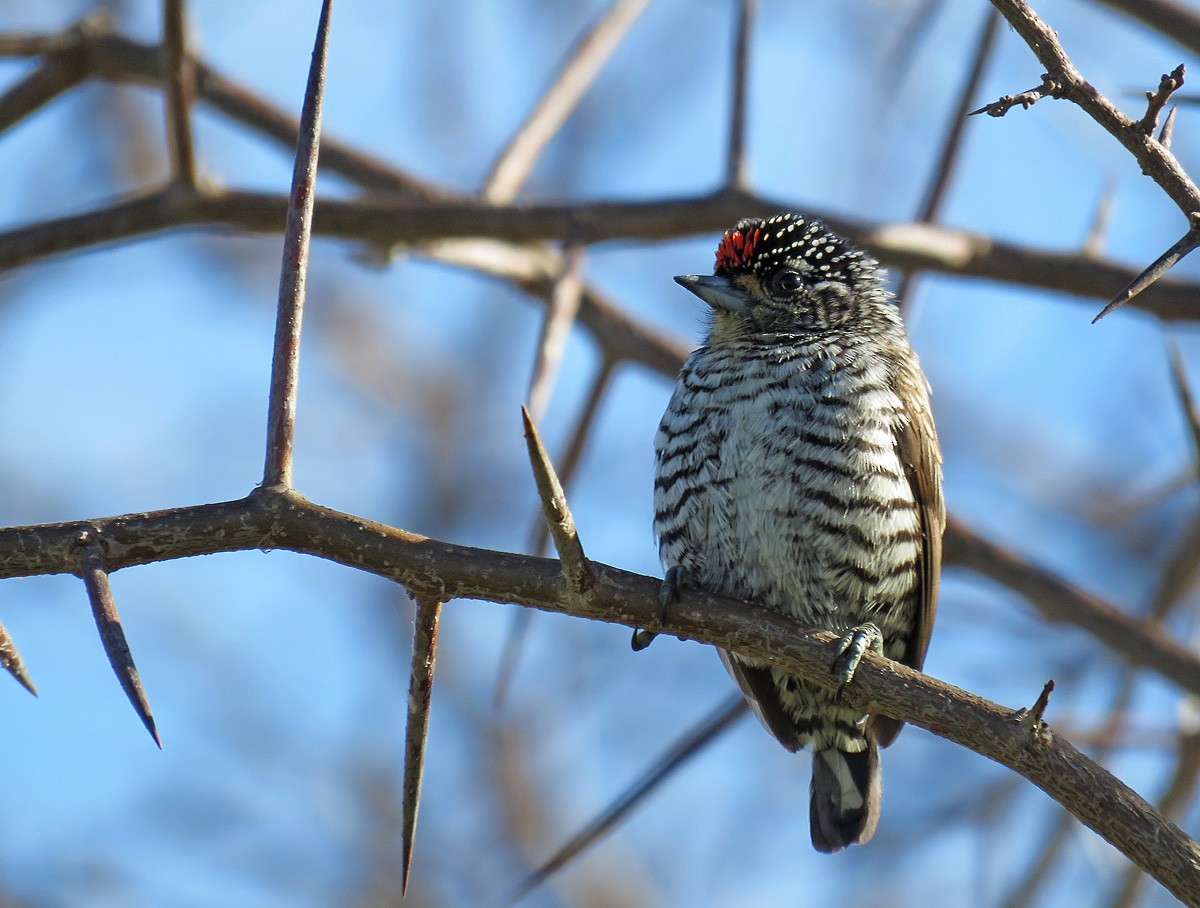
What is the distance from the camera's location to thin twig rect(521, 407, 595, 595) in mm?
2045

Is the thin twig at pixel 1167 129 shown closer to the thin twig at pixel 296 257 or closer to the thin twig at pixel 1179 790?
the thin twig at pixel 296 257

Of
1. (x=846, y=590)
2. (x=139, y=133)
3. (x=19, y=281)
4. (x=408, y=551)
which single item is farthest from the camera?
→ (x=139, y=133)

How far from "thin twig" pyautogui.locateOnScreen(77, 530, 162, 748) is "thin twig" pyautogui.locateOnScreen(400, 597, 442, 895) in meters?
0.50

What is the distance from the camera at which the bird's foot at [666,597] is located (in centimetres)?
288

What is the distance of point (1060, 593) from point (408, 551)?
3403mm

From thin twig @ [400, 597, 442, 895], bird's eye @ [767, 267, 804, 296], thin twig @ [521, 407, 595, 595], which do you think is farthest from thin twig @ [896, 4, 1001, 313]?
thin twig @ [400, 597, 442, 895]

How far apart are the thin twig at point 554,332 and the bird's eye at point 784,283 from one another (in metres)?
0.91

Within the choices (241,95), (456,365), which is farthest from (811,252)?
(456,365)

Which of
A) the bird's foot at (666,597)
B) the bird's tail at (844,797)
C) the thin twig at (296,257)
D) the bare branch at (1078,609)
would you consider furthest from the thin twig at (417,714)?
the bare branch at (1078,609)

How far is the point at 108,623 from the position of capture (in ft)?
7.39

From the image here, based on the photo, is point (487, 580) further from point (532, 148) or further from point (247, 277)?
point (247, 277)

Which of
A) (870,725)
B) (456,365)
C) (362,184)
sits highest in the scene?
(456,365)

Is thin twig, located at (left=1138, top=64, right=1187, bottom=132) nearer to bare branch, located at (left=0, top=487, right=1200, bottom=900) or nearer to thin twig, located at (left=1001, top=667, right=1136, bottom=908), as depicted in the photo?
bare branch, located at (left=0, top=487, right=1200, bottom=900)

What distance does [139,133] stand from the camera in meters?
11.8
